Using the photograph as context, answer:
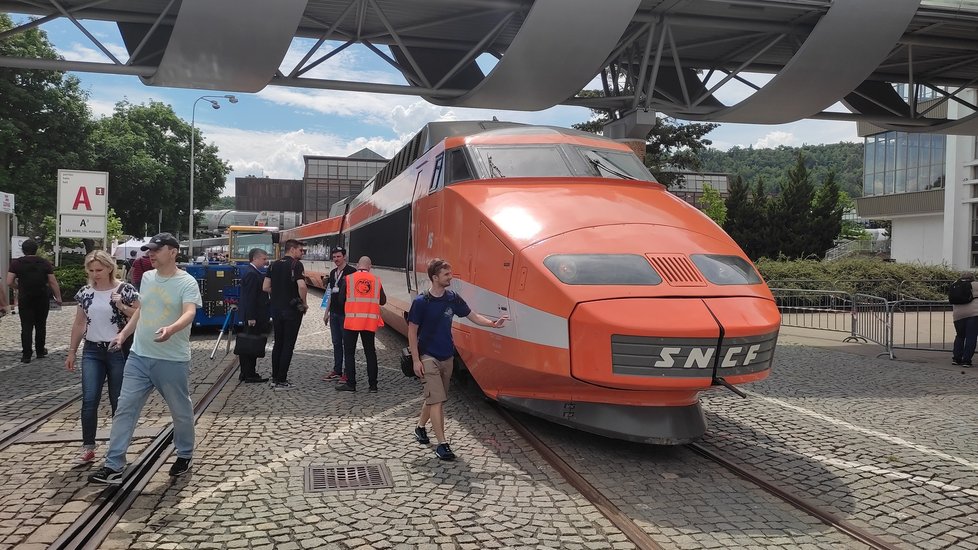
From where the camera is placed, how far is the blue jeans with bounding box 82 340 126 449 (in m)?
5.40

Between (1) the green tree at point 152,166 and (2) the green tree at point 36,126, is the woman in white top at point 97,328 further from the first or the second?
(1) the green tree at point 152,166

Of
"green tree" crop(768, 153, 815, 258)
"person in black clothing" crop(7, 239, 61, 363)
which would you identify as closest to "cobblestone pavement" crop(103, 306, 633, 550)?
"person in black clothing" crop(7, 239, 61, 363)

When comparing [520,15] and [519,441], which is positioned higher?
[520,15]

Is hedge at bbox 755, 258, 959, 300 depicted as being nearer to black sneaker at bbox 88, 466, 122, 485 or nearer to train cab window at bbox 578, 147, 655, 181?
train cab window at bbox 578, 147, 655, 181

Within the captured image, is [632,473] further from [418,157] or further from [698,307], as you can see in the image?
[418,157]

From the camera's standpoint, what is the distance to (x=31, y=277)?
402 inches

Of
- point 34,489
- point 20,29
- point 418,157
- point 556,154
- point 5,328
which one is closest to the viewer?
point 34,489

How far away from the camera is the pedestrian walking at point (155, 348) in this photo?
4922 mm

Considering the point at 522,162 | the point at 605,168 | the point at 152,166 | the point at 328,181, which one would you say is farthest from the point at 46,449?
the point at 328,181

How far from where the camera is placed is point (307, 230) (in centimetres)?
2914

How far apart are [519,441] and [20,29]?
520 inches

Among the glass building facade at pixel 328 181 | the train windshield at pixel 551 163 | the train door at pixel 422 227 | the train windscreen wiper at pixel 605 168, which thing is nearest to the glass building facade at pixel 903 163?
the train windshield at pixel 551 163

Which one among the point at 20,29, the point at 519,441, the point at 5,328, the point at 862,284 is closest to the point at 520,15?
the point at 20,29

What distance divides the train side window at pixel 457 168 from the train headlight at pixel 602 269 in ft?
7.39
